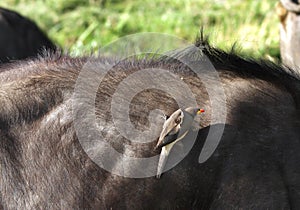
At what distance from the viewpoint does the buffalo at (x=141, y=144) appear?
10.7ft

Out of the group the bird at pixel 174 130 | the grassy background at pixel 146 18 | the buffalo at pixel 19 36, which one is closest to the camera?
the bird at pixel 174 130

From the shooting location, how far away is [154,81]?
11.6 ft

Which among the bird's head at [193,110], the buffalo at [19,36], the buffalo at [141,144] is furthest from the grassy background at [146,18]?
the bird's head at [193,110]

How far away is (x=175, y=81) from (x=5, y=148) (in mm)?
857

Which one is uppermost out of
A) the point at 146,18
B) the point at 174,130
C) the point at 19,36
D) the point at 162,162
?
the point at 174,130

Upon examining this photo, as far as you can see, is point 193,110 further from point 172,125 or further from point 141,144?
point 141,144

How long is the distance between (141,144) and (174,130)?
0.61 feet

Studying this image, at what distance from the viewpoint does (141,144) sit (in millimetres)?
3326

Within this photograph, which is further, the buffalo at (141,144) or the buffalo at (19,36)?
the buffalo at (19,36)

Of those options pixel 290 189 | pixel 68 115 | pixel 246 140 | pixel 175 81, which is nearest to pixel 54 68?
pixel 68 115

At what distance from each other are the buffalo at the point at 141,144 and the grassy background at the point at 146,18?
389 cm

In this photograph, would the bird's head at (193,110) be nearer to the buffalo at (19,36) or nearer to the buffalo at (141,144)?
the buffalo at (141,144)

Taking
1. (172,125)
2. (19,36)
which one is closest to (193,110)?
(172,125)

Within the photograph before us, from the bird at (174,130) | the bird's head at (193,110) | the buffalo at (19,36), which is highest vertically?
the bird's head at (193,110)
